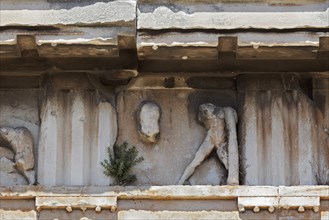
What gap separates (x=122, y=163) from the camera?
851 centimetres

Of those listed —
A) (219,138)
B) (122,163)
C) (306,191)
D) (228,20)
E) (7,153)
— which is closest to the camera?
(228,20)

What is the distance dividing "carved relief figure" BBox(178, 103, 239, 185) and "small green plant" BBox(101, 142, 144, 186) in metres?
0.35

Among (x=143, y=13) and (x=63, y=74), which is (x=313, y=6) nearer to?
(x=143, y=13)

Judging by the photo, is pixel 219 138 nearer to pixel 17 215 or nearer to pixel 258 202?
pixel 258 202

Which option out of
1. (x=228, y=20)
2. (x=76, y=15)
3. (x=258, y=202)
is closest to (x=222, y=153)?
(x=258, y=202)

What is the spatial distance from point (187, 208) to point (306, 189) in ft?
2.64

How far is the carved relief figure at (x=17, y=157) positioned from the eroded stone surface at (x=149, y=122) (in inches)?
30.7

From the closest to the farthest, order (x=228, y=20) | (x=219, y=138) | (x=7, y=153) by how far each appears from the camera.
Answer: (x=228, y=20) → (x=219, y=138) → (x=7, y=153)

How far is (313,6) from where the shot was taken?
8.28 meters

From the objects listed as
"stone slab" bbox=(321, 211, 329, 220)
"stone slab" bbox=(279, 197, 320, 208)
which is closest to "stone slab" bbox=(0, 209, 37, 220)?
"stone slab" bbox=(279, 197, 320, 208)

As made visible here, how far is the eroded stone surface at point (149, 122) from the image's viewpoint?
340 inches

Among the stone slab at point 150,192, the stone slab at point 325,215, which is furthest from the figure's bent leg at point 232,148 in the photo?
the stone slab at point 325,215

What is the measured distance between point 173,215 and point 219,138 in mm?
640

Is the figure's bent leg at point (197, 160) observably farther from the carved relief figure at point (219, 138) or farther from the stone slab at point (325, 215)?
the stone slab at point (325, 215)
